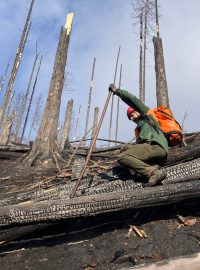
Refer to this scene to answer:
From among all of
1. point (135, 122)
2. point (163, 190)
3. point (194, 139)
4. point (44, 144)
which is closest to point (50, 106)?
point (44, 144)

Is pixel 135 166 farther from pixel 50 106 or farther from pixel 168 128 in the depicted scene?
pixel 50 106

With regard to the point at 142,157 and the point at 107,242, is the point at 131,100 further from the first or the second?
the point at 107,242

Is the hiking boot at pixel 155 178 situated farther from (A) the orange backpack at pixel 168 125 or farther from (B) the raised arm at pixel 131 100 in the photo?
(B) the raised arm at pixel 131 100

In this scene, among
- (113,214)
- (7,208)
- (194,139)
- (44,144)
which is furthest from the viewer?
(44,144)

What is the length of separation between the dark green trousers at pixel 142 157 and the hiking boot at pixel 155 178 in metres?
0.06

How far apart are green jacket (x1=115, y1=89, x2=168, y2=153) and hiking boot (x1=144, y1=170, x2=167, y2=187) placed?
0.45 metres

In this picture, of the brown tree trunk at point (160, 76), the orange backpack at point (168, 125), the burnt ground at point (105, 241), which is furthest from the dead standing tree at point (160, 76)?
the burnt ground at point (105, 241)

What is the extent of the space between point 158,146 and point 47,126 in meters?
4.69

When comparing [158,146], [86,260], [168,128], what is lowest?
[86,260]

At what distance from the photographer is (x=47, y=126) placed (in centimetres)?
912

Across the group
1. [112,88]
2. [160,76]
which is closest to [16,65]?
[160,76]

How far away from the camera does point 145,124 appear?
16.9ft

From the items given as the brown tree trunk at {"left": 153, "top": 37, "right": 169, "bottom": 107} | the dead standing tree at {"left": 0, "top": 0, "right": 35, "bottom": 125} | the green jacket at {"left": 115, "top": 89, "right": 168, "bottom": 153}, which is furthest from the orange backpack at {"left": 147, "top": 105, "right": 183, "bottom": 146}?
the dead standing tree at {"left": 0, "top": 0, "right": 35, "bottom": 125}

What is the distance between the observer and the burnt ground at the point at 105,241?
3.75m
